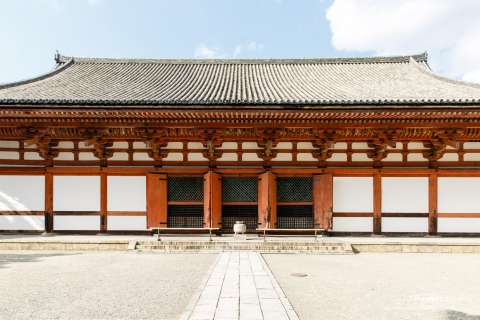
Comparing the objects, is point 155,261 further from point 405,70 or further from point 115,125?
point 405,70

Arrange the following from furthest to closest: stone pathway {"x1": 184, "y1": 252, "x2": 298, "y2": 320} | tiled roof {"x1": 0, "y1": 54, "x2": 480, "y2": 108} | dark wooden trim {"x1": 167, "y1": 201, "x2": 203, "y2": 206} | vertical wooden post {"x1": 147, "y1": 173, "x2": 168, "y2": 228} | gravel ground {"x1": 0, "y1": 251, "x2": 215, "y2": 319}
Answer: dark wooden trim {"x1": 167, "y1": 201, "x2": 203, "y2": 206}
vertical wooden post {"x1": 147, "y1": 173, "x2": 168, "y2": 228}
tiled roof {"x1": 0, "y1": 54, "x2": 480, "y2": 108}
gravel ground {"x1": 0, "y1": 251, "x2": 215, "y2": 319}
stone pathway {"x1": 184, "y1": 252, "x2": 298, "y2": 320}

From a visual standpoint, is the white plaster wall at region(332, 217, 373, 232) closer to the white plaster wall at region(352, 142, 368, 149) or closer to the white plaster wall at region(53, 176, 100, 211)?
the white plaster wall at region(352, 142, 368, 149)

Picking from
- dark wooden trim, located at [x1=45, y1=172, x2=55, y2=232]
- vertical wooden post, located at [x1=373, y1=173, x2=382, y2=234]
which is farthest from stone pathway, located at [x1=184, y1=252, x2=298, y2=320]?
dark wooden trim, located at [x1=45, y1=172, x2=55, y2=232]

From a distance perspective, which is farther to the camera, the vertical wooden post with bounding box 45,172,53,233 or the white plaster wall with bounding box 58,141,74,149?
the white plaster wall with bounding box 58,141,74,149

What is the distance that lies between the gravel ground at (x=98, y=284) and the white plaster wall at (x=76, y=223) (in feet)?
6.30

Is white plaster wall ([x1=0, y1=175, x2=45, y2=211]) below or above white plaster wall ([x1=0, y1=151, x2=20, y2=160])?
below

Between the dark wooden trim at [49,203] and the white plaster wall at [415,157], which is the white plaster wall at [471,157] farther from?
the dark wooden trim at [49,203]

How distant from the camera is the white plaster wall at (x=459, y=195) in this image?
10.7 metres

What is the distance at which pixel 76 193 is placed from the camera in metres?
11.0

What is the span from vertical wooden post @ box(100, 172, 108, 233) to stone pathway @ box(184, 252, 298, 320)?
5458 millimetres

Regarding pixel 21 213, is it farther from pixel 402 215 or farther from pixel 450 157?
pixel 450 157

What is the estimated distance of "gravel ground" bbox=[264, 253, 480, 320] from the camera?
4.73 m

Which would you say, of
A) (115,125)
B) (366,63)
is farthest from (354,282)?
(366,63)

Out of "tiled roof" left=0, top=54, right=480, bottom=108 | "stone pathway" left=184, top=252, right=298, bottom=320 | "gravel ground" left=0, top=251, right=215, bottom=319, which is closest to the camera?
"stone pathway" left=184, top=252, right=298, bottom=320
